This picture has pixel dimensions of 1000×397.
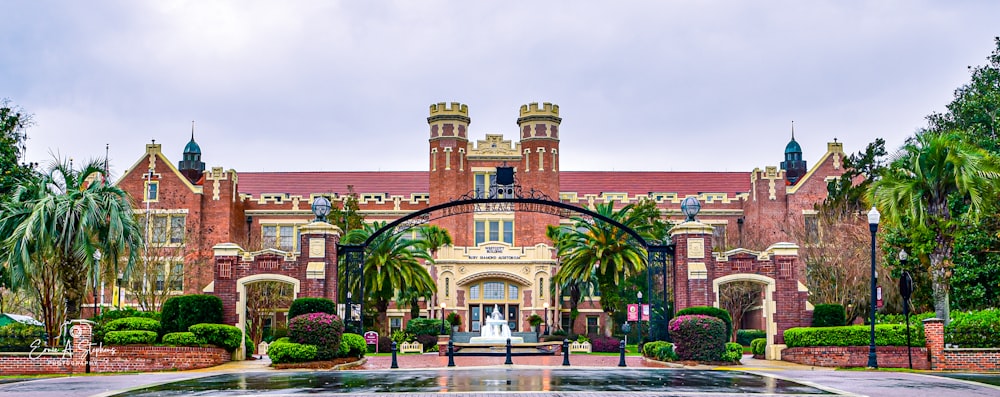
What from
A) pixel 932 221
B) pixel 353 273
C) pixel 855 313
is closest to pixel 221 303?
pixel 353 273

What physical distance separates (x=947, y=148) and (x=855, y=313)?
14928mm

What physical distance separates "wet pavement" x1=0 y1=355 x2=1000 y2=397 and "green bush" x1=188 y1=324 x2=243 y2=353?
17.7 feet

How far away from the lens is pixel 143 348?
2817cm

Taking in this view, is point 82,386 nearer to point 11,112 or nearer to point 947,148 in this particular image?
point 11,112

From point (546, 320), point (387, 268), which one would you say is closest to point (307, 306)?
point (387, 268)

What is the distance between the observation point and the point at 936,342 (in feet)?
86.2

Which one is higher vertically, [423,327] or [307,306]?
[307,306]

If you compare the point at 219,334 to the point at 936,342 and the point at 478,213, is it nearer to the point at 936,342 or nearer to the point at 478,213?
the point at 936,342

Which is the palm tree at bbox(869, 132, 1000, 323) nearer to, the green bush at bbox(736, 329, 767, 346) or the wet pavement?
the wet pavement

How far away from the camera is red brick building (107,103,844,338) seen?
54.6 metres

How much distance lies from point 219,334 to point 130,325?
99.6 inches

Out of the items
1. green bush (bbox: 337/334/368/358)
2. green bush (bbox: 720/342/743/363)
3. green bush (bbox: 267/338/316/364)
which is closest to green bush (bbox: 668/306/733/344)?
green bush (bbox: 720/342/743/363)

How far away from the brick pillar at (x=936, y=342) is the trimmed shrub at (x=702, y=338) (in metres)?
5.40

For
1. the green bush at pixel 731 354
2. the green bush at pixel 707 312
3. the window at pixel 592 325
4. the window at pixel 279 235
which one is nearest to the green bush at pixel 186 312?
the green bush at pixel 707 312
